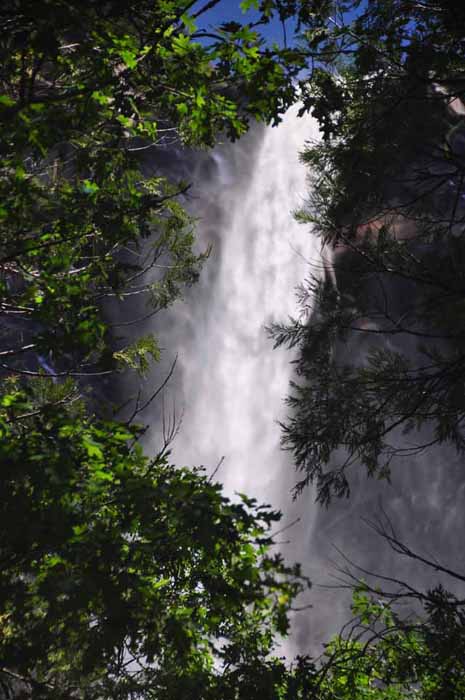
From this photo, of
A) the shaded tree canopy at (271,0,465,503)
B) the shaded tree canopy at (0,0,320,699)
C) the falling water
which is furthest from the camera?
the falling water

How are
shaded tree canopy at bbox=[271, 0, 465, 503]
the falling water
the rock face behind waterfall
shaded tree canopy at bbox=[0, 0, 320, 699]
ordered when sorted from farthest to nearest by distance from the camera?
the falling water, the rock face behind waterfall, shaded tree canopy at bbox=[271, 0, 465, 503], shaded tree canopy at bbox=[0, 0, 320, 699]

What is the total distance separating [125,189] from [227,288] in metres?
9.92

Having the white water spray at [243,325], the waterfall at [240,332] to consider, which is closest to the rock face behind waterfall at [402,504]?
the waterfall at [240,332]

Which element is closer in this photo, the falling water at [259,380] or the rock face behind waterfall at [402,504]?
the rock face behind waterfall at [402,504]

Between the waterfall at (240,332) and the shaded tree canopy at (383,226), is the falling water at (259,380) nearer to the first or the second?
the waterfall at (240,332)

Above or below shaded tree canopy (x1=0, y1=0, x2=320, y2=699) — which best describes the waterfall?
above

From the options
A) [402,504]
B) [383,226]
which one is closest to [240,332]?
[402,504]

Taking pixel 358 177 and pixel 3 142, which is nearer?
pixel 3 142

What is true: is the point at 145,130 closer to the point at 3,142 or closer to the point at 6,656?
the point at 3,142

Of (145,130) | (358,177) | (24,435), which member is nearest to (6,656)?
(24,435)

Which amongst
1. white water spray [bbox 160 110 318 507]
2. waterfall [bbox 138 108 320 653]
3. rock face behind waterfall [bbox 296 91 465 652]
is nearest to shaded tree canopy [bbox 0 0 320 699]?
rock face behind waterfall [bbox 296 91 465 652]

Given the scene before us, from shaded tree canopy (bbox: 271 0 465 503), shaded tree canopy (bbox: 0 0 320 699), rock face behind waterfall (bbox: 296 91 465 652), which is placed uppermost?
rock face behind waterfall (bbox: 296 91 465 652)

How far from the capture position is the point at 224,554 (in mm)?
3008

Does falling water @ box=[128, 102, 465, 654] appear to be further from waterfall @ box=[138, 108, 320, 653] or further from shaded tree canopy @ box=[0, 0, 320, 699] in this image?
shaded tree canopy @ box=[0, 0, 320, 699]
